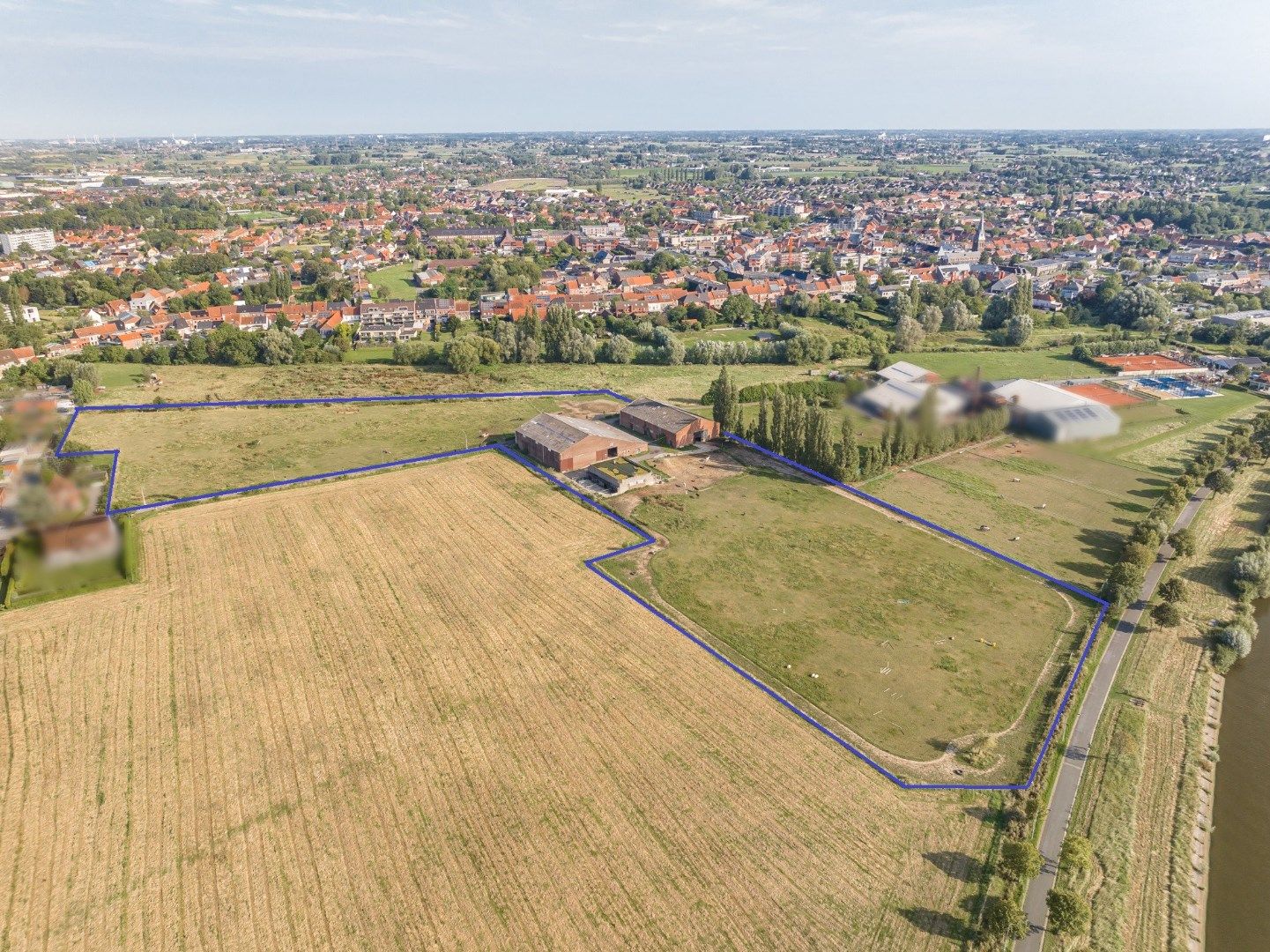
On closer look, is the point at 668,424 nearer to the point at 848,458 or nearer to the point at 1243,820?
the point at 848,458

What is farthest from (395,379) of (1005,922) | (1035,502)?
(1005,922)

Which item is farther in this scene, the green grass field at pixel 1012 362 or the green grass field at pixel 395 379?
the green grass field at pixel 1012 362

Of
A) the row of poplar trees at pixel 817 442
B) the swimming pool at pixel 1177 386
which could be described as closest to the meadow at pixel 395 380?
the row of poplar trees at pixel 817 442

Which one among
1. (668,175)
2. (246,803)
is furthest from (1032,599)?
(668,175)

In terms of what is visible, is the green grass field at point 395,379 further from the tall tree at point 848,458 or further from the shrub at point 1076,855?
the shrub at point 1076,855

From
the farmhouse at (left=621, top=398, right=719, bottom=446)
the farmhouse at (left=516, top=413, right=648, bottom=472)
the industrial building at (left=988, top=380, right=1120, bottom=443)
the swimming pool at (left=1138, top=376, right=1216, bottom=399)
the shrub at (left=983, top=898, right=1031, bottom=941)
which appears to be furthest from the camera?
the swimming pool at (left=1138, top=376, right=1216, bottom=399)

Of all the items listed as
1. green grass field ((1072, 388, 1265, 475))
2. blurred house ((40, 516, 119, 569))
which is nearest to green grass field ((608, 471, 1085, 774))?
green grass field ((1072, 388, 1265, 475))

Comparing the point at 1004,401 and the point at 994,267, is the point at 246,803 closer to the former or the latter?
the point at 1004,401

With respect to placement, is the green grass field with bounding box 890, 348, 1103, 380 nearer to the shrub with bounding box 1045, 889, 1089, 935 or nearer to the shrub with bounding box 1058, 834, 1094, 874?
the shrub with bounding box 1058, 834, 1094, 874
